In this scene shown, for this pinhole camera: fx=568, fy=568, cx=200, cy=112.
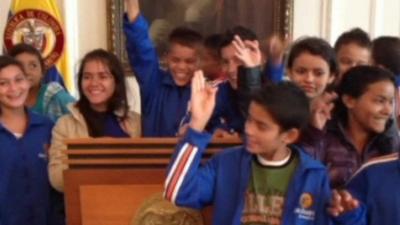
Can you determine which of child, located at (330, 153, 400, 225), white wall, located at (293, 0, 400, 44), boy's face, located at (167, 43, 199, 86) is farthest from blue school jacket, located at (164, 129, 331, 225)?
white wall, located at (293, 0, 400, 44)

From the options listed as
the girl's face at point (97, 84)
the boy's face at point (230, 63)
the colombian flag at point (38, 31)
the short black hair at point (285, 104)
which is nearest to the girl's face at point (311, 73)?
the boy's face at point (230, 63)

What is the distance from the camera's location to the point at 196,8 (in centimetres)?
505

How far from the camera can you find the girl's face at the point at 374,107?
6.30 feet

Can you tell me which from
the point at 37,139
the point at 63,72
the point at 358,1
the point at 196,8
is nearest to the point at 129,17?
the point at 37,139

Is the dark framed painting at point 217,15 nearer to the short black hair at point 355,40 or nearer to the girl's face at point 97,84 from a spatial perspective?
the short black hair at point 355,40

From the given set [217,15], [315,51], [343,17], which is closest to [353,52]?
[315,51]

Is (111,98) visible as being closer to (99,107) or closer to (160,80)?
(99,107)

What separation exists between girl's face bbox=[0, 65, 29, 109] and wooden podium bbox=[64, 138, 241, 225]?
94cm

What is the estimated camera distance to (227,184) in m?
1.65

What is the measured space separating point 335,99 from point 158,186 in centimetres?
76

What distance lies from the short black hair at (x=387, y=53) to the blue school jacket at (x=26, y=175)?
1643mm

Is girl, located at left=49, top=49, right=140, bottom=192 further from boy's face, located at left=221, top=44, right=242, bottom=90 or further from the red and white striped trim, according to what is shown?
the red and white striped trim

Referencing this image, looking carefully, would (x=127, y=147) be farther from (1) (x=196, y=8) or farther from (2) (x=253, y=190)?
(1) (x=196, y=8)

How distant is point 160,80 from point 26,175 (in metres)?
0.72
